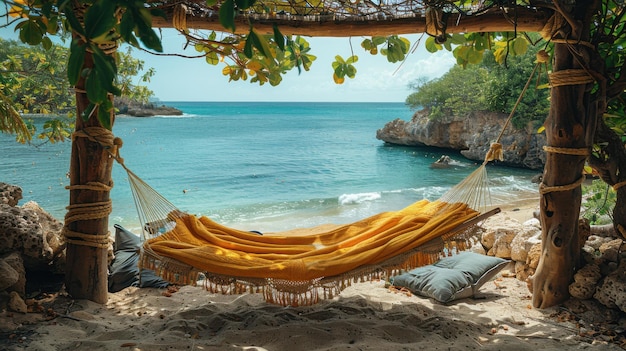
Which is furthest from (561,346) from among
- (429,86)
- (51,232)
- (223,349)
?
(429,86)

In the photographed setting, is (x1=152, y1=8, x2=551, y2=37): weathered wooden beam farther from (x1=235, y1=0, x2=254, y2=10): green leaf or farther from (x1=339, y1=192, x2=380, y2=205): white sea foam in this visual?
(x1=339, y1=192, x2=380, y2=205): white sea foam

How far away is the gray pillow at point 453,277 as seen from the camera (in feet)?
7.92

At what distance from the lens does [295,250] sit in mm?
2213

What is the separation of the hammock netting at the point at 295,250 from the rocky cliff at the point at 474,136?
6.97 m

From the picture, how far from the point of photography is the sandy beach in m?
1.85

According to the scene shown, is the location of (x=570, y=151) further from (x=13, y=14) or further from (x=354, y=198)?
(x=354, y=198)

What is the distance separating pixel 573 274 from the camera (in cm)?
217

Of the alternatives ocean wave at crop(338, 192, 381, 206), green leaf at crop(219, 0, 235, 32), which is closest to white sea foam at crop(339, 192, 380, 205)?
ocean wave at crop(338, 192, 381, 206)

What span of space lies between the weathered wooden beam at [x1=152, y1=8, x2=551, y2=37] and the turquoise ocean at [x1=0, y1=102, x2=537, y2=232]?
14.6 feet

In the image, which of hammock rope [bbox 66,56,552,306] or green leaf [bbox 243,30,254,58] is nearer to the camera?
green leaf [bbox 243,30,254,58]

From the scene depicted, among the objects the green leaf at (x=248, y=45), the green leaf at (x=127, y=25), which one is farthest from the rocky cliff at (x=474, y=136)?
the green leaf at (x=127, y=25)

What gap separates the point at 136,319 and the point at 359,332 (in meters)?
0.96

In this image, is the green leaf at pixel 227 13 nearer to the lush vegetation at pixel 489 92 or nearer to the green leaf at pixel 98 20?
the green leaf at pixel 98 20

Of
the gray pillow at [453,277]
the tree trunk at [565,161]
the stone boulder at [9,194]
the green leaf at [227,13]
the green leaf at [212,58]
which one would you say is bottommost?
the gray pillow at [453,277]
